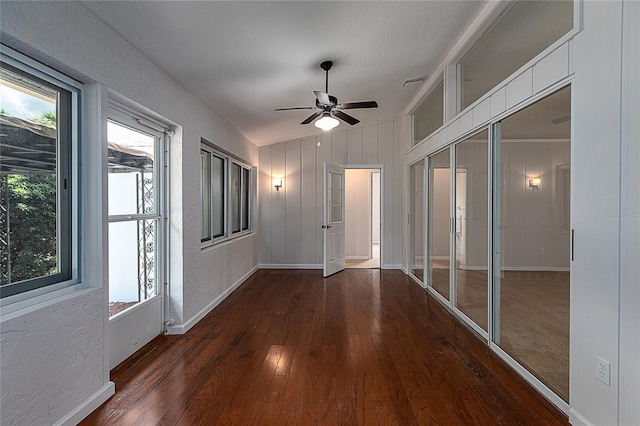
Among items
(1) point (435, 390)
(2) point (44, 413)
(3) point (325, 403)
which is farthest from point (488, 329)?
(2) point (44, 413)

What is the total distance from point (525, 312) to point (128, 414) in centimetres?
285

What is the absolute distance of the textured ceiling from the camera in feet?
7.51

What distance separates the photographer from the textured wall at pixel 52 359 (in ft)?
5.21

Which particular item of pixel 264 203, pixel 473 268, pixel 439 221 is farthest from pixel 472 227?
pixel 264 203

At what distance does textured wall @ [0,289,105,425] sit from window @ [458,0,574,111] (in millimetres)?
3467

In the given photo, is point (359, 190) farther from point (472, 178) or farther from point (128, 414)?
point (128, 414)

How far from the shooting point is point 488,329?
2.96 meters

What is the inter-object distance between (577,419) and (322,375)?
1.58 meters

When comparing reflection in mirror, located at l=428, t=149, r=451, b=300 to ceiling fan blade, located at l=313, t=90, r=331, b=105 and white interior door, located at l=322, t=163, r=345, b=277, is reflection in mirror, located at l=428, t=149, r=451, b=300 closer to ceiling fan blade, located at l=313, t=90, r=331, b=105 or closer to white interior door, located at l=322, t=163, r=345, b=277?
ceiling fan blade, located at l=313, t=90, r=331, b=105

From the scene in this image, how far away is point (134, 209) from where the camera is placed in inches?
115

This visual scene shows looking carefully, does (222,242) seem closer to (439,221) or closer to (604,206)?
(439,221)

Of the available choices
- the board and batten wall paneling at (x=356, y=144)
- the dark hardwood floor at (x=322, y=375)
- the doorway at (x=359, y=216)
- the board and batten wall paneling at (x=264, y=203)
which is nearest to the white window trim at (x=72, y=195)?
the dark hardwood floor at (x=322, y=375)

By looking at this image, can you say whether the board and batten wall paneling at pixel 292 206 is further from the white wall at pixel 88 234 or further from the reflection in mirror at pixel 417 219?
the white wall at pixel 88 234

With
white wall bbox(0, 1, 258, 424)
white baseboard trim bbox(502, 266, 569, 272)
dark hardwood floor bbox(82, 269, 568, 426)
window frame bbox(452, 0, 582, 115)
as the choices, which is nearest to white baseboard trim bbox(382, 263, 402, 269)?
dark hardwood floor bbox(82, 269, 568, 426)
